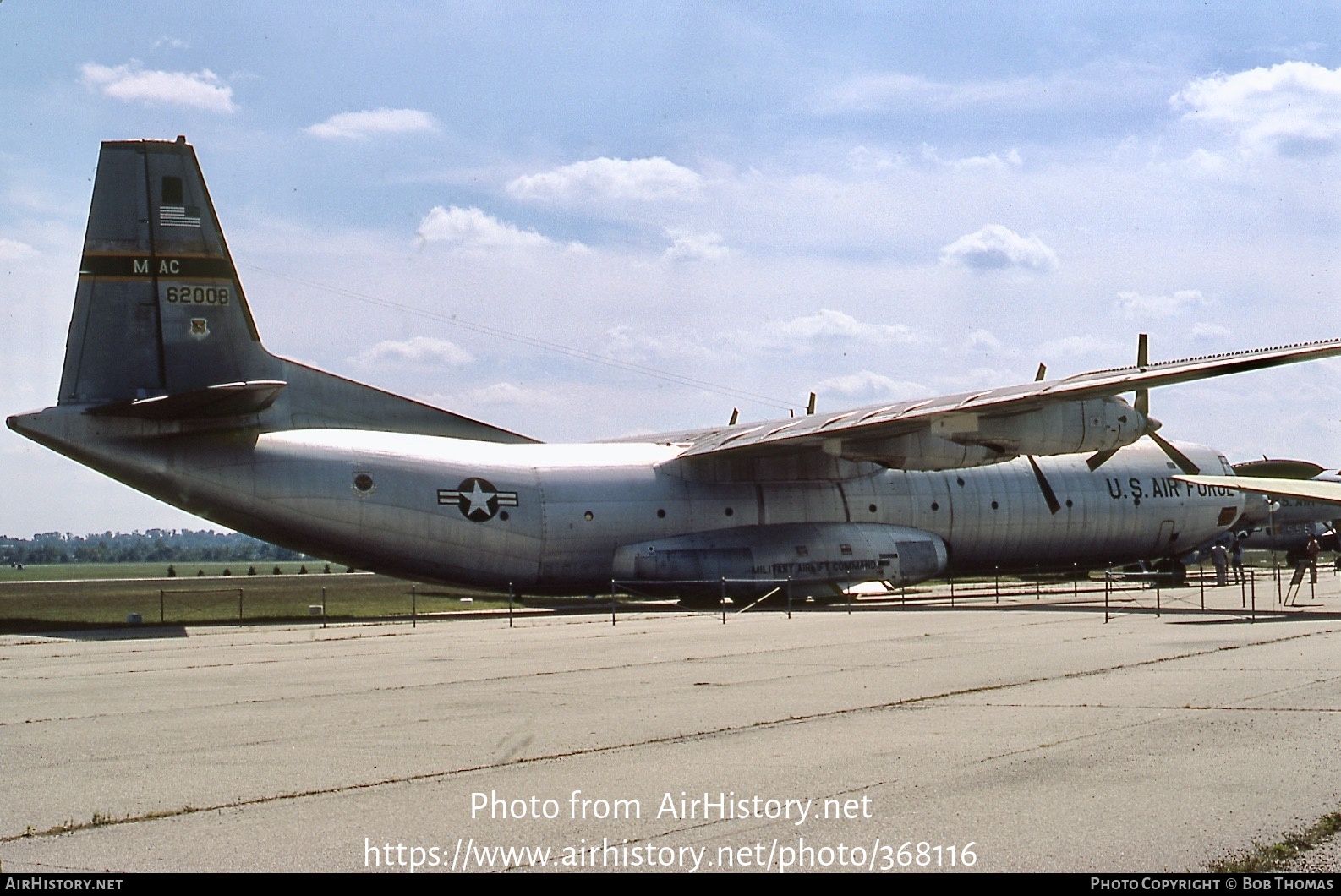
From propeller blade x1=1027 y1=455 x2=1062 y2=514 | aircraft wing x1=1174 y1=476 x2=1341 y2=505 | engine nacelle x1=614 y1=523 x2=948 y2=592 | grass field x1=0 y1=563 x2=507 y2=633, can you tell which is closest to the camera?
aircraft wing x1=1174 y1=476 x2=1341 y2=505

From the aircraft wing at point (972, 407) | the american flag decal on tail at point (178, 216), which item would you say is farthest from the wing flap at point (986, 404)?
the american flag decal on tail at point (178, 216)

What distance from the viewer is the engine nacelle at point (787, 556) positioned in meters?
29.5

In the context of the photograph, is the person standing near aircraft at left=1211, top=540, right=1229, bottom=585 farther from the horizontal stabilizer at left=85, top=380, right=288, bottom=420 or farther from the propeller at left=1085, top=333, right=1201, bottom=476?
the horizontal stabilizer at left=85, top=380, right=288, bottom=420

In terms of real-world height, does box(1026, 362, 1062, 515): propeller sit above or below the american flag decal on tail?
below

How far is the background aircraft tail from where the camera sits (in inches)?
953

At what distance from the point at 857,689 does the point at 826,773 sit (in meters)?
4.82

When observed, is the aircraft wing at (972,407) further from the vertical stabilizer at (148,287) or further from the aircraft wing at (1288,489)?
the vertical stabilizer at (148,287)

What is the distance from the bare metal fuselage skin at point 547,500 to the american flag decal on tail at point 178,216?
150 inches

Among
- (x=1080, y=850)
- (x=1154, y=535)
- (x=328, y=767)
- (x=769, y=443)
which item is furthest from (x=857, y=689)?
(x=1154, y=535)

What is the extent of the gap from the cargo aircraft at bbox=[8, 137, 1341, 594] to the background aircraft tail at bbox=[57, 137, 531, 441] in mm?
35

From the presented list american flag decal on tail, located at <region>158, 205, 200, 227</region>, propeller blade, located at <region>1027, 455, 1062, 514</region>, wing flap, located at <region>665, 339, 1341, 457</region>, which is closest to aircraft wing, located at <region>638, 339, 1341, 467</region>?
wing flap, located at <region>665, 339, 1341, 457</region>

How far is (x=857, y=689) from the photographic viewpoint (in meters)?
13.2

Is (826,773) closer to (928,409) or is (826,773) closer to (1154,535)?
(928,409)

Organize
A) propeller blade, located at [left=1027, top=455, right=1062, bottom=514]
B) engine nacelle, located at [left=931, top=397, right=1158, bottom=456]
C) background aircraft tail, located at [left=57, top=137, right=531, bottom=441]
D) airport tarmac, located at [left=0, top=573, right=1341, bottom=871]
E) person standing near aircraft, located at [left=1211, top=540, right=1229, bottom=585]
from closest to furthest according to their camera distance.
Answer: airport tarmac, located at [left=0, top=573, right=1341, bottom=871]
background aircraft tail, located at [left=57, top=137, right=531, bottom=441]
engine nacelle, located at [left=931, top=397, right=1158, bottom=456]
propeller blade, located at [left=1027, top=455, right=1062, bottom=514]
person standing near aircraft, located at [left=1211, top=540, right=1229, bottom=585]
